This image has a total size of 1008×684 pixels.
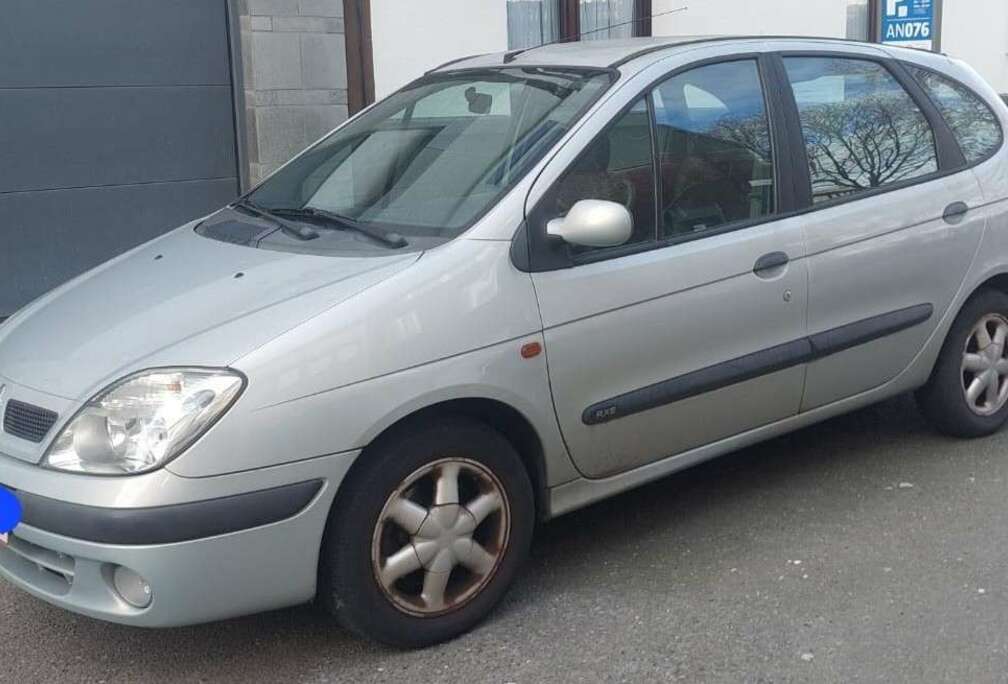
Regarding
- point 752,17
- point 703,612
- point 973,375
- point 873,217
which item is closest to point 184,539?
point 703,612

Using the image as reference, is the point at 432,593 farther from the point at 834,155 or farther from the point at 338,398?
the point at 834,155

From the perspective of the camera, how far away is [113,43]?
25.4 ft

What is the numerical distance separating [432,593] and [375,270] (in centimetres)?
93

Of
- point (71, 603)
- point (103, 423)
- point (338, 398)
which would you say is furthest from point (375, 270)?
point (71, 603)

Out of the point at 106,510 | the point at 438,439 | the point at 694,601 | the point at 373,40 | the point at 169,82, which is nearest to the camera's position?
the point at 106,510

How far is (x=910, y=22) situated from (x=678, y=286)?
5.38 metres

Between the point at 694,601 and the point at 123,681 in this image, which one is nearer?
the point at 123,681

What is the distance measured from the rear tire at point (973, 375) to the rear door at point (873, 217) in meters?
0.21

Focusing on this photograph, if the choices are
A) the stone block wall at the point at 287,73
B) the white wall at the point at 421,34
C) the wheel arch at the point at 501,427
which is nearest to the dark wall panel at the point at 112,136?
the stone block wall at the point at 287,73

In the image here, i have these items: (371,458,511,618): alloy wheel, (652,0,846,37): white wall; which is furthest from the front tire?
(652,0,846,37): white wall

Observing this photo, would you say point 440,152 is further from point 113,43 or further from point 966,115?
point 113,43

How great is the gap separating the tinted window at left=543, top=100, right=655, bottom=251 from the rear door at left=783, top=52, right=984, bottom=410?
695 millimetres

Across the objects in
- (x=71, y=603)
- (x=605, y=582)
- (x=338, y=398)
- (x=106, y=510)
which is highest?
(x=338, y=398)

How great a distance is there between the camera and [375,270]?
3648 mm
